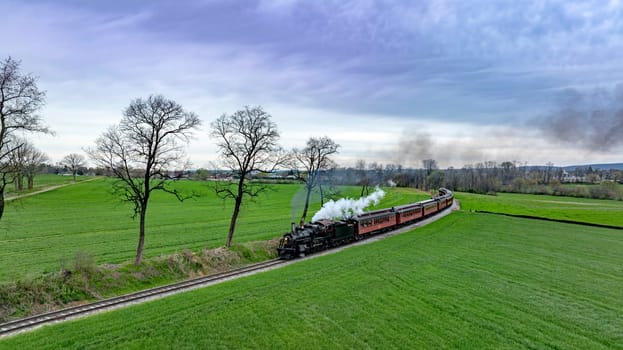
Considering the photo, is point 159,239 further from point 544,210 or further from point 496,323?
point 544,210

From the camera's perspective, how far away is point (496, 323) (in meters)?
12.3

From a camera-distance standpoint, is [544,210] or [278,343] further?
[544,210]

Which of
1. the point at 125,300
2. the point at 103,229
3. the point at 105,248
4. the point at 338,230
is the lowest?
the point at 125,300

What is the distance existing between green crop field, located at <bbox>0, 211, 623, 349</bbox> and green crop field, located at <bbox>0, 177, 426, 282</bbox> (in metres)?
9.13

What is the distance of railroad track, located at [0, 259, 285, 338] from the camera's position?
44.1 feet

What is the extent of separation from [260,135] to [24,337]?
56.3 feet

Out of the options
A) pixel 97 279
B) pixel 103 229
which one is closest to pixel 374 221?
pixel 97 279

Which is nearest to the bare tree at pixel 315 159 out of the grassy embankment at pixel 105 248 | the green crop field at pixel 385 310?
the grassy embankment at pixel 105 248

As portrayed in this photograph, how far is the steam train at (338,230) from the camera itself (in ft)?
81.0

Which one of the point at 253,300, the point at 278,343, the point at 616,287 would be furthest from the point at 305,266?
the point at 616,287

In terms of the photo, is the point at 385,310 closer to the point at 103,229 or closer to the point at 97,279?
the point at 97,279

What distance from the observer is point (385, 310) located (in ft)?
44.3

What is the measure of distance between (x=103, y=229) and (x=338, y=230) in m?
26.4

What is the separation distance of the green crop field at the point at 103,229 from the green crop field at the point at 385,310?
9.13 meters
